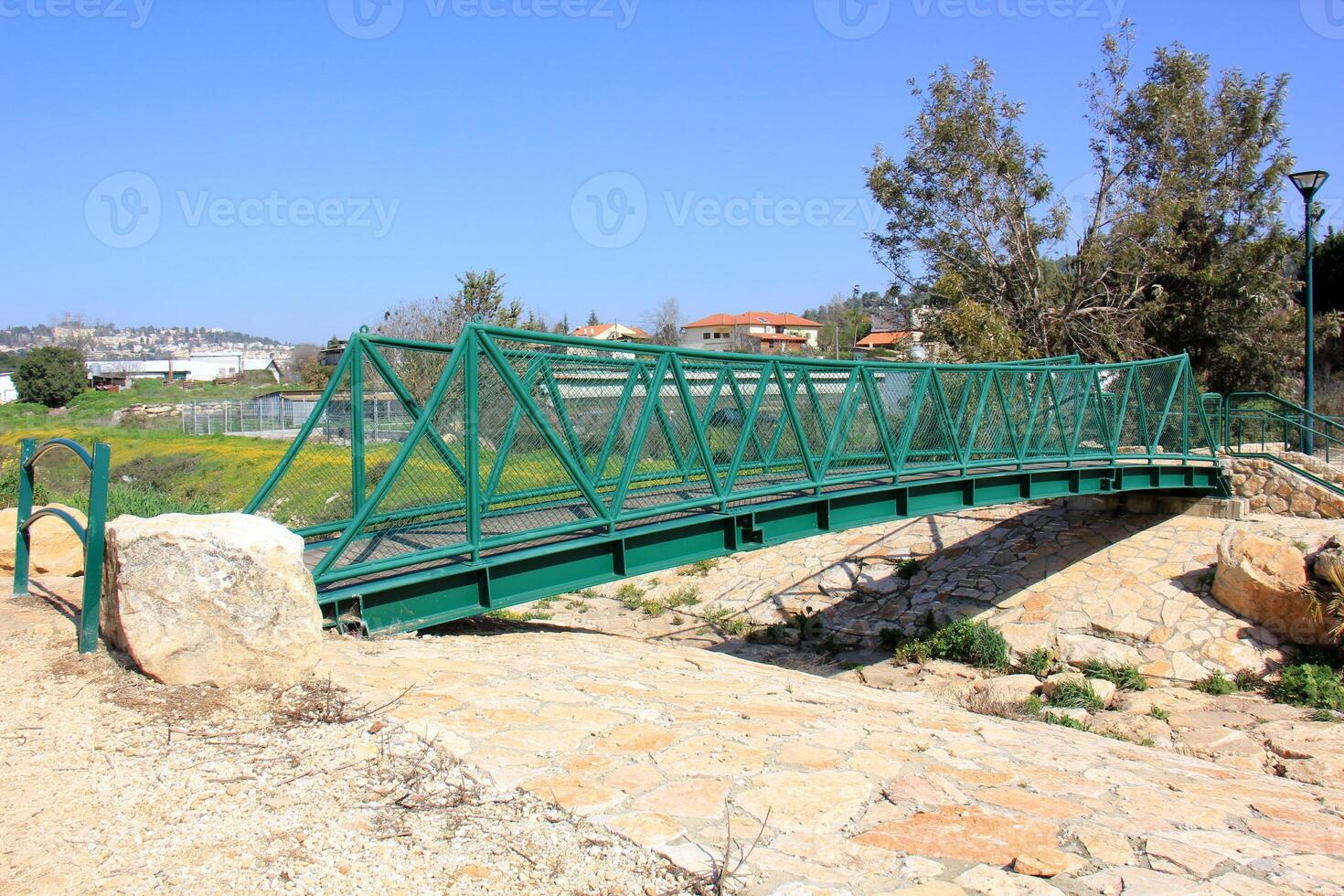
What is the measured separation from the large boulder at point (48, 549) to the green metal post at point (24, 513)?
2.01 meters

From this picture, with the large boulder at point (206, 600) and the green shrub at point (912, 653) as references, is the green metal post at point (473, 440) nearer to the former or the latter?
the large boulder at point (206, 600)

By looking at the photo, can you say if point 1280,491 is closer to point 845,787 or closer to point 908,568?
point 908,568

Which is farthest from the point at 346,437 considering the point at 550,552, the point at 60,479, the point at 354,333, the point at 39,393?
the point at 39,393

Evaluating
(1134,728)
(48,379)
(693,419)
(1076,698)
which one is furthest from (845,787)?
(48,379)

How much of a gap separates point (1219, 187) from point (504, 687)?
1034 inches

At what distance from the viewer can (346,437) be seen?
28.4 feet

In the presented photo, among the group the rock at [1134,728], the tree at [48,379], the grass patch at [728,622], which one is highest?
the tree at [48,379]

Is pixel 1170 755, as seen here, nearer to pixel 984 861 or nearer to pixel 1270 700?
pixel 984 861

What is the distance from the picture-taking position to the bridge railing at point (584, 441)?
7820mm

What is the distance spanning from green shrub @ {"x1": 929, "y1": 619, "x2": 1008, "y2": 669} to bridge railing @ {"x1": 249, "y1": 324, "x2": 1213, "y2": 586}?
2.63 m

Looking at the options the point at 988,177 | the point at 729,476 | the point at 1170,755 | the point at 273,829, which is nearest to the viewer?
the point at 273,829

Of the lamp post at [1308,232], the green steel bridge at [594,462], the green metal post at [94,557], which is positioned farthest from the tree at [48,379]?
the lamp post at [1308,232]

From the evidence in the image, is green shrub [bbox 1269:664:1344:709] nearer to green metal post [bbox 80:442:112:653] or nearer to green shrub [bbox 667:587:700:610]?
green shrub [bbox 667:587:700:610]

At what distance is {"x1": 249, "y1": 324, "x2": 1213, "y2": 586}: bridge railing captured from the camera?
308 inches
